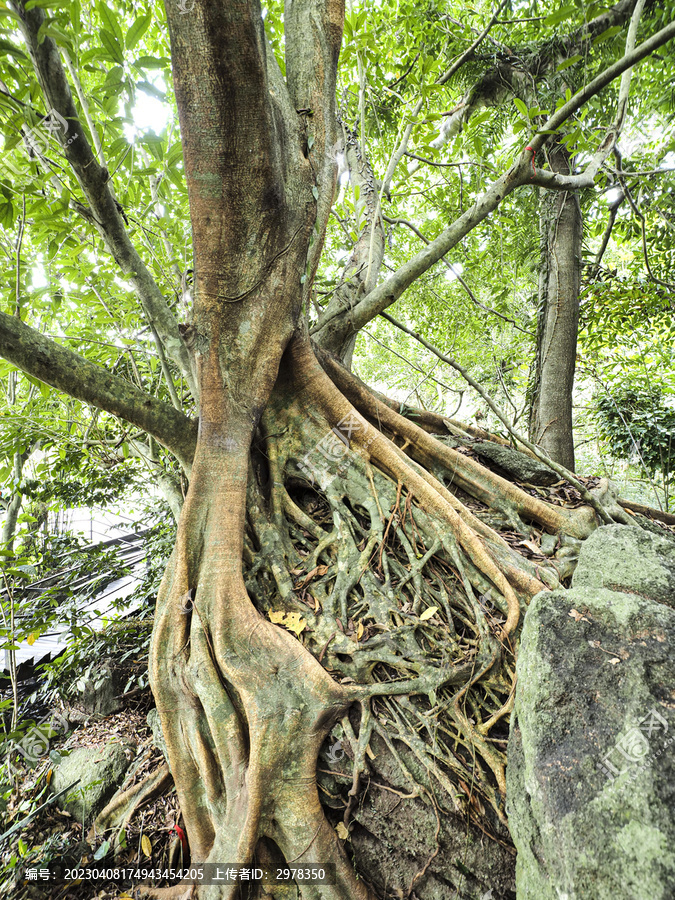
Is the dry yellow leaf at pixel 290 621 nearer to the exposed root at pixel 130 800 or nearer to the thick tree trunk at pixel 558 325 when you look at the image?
the exposed root at pixel 130 800

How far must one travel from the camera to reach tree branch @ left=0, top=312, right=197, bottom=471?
210 centimetres

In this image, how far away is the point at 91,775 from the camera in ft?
8.46

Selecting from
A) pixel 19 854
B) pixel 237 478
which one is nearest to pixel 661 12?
pixel 237 478

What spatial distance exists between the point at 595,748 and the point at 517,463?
8.25 feet

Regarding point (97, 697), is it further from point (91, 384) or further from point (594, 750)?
point (594, 750)

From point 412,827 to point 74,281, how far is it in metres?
3.61

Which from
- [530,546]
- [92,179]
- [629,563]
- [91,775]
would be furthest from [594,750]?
[92,179]

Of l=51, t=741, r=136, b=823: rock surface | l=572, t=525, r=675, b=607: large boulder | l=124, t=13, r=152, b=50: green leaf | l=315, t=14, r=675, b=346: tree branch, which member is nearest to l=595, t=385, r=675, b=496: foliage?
l=315, t=14, r=675, b=346: tree branch

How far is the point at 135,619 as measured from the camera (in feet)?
12.7

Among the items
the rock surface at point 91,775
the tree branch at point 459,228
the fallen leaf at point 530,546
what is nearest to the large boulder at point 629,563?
the fallen leaf at point 530,546

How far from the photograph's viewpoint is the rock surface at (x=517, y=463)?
11.4ft

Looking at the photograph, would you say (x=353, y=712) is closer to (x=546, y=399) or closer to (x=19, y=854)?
(x=19, y=854)

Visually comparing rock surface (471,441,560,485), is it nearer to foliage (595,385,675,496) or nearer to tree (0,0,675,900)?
tree (0,0,675,900)

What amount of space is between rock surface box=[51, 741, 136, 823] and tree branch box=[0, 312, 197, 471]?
1889 millimetres
